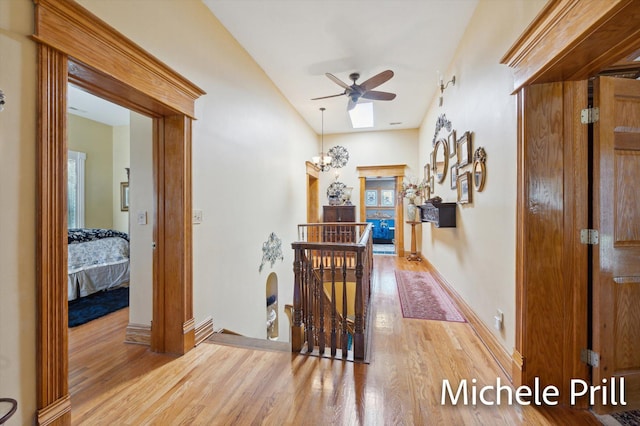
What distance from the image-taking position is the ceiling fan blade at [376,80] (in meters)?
3.23

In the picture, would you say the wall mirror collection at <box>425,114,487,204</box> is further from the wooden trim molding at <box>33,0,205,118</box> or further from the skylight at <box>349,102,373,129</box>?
the wooden trim molding at <box>33,0,205,118</box>

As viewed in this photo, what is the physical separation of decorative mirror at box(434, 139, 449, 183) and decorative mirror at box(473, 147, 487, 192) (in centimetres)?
125

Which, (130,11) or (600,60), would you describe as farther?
(130,11)

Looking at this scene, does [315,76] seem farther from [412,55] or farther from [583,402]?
[583,402]

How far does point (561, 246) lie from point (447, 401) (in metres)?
1.19

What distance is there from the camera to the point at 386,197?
985cm

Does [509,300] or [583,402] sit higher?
[509,300]

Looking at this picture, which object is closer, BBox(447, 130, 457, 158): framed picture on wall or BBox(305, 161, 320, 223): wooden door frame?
BBox(447, 130, 457, 158): framed picture on wall

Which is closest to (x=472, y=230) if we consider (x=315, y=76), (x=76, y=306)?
(x=315, y=76)

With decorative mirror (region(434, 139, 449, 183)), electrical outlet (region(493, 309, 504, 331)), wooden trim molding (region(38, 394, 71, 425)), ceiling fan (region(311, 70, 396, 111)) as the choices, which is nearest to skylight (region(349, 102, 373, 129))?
ceiling fan (region(311, 70, 396, 111))

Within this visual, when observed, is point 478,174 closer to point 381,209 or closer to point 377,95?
point 377,95

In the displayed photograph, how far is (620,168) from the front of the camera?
1.57 metres

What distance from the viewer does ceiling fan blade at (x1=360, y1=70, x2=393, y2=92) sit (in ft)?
10.6

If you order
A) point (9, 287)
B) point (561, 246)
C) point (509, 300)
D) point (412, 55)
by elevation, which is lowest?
point (509, 300)
